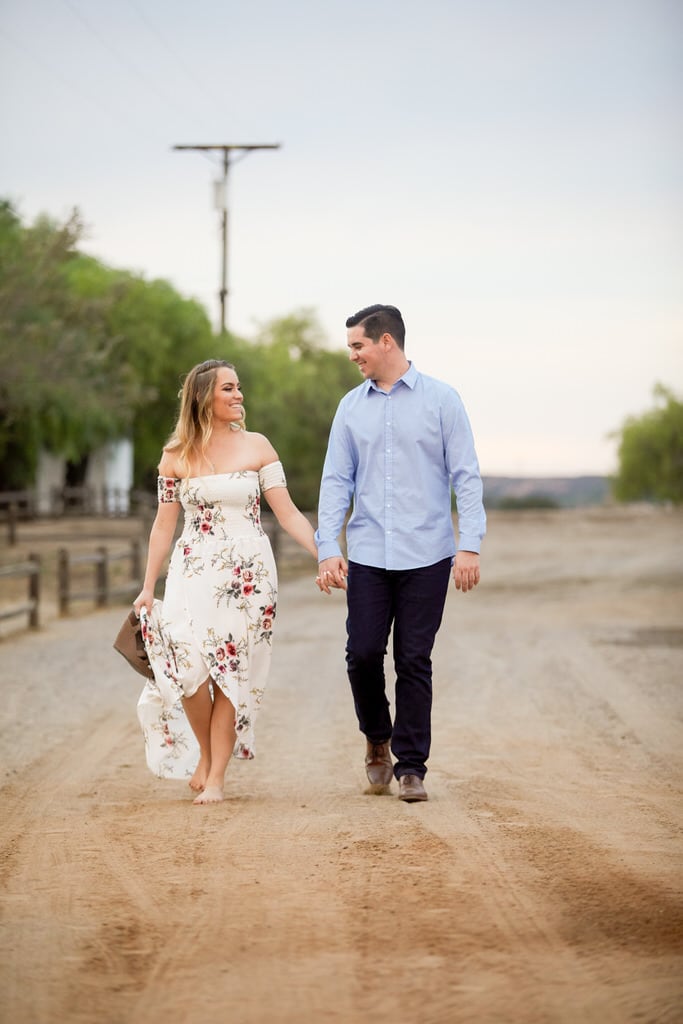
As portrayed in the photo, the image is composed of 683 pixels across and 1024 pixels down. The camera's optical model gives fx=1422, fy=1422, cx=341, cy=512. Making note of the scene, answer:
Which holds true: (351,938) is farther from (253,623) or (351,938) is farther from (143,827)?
(253,623)

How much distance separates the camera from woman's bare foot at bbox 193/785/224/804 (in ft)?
20.9

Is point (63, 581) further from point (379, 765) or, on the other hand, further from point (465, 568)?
point (465, 568)

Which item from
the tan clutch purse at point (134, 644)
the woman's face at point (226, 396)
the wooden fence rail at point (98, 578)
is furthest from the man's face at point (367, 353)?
the wooden fence rail at point (98, 578)

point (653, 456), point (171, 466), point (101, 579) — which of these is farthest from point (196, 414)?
point (653, 456)

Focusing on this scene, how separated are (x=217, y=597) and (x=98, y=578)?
15.8m

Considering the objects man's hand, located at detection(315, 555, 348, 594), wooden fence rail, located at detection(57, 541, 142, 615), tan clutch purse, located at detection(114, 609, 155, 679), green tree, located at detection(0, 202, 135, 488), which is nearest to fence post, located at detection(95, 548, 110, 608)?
wooden fence rail, located at detection(57, 541, 142, 615)

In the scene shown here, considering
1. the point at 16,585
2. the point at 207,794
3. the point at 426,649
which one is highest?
the point at 426,649

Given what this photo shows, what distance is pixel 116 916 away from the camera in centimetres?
443

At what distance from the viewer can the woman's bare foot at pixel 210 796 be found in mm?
6375

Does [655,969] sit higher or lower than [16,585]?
higher

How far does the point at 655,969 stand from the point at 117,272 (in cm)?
4154

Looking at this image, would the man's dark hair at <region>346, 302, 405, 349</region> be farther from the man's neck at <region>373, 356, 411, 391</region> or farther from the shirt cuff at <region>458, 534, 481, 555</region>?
the shirt cuff at <region>458, 534, 481, 555</region>

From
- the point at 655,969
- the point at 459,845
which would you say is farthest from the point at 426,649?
the point at 655,969

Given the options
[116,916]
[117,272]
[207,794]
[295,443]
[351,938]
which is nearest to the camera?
[351,938]
